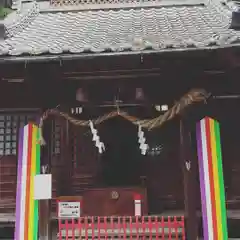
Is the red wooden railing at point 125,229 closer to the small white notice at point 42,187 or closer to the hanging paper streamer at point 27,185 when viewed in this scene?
the hanging paper streamer at point 27,185

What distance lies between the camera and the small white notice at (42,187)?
6441 mm

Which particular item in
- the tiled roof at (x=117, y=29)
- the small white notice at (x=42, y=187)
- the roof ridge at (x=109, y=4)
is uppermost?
the roof ridge at (x=109, y=4)

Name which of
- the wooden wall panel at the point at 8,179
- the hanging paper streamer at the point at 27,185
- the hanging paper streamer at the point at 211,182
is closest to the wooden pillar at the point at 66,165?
the wooden wall panel at the point at 8,179

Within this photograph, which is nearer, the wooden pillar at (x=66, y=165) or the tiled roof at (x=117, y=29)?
the tiled roof at (x=117, y=29)

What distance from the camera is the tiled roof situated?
17.6 ft

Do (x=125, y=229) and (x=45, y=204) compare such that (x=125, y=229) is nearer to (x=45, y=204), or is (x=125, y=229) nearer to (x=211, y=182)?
(x=45, y=204)

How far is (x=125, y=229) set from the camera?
6.94 metres

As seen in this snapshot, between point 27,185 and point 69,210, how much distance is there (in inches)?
40.2

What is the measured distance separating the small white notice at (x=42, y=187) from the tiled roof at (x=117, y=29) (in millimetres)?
2042

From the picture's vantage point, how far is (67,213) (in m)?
7.15

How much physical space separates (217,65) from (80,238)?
3.58 metres

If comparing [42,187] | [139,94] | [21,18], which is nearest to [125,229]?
→ [42,187]

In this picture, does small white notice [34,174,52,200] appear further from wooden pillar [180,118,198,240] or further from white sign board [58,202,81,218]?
wooden pillar [180,118,198,240]

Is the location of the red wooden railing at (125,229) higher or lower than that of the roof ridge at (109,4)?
lower
